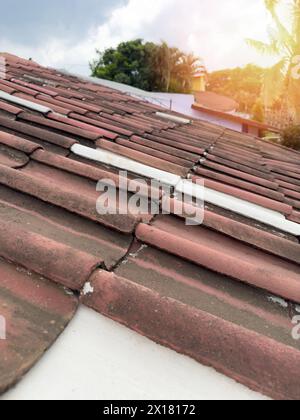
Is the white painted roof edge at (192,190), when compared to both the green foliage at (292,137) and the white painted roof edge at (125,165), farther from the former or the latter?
the green foliage at (292,137)

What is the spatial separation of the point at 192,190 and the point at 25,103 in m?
1.47

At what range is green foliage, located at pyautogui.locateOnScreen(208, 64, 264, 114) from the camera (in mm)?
45125

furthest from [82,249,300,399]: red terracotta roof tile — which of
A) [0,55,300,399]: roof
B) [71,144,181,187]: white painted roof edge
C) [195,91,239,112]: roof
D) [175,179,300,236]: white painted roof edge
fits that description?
[195,91,239,112]: roof

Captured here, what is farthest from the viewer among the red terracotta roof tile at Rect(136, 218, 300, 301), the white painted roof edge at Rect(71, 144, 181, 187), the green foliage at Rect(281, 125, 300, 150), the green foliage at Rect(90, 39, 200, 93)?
the green foliage at Rect(90, 39, 200, 93)

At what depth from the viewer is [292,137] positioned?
49.7ft

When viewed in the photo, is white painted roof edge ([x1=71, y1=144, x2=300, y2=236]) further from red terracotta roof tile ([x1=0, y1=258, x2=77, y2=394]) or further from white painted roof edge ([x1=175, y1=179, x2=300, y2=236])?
red terracotta roof tile ([x1=0, y1=258, x2=77, y2=394])

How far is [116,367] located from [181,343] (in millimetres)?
180

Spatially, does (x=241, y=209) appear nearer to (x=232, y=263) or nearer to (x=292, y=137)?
(x=232, y=263)

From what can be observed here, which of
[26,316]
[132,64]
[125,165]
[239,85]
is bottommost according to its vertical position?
[26,316]

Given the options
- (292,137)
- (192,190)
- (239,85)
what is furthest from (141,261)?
(239,85)

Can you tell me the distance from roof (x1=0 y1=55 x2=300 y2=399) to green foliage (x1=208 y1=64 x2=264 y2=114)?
147 ft

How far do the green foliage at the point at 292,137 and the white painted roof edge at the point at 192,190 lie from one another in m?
14.4

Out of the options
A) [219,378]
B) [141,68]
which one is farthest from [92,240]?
[141,68]

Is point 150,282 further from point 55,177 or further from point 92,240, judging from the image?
point 55,177
